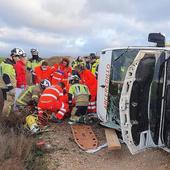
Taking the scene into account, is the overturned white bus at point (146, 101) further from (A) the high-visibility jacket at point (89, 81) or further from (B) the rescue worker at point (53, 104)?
(A) the high-visibility jacket at point (89, 81)

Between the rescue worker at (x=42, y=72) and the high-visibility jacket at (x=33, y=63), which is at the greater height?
the high-visibility jacket at (x=33, y=63)

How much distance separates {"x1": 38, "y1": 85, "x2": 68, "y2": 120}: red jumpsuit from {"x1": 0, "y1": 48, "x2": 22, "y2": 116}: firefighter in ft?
3.52

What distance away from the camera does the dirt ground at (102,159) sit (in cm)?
727

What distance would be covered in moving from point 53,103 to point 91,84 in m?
1.41

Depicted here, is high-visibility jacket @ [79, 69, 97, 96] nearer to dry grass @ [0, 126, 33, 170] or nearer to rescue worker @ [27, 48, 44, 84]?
dry grass @ [0, 126, 33, 170]

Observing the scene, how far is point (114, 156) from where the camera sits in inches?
303

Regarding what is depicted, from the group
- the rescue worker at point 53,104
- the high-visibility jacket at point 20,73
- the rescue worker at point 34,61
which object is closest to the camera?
the rescue worker at point 53,104

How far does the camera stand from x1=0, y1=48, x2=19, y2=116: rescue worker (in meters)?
10.3

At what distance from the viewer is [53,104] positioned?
9.41m

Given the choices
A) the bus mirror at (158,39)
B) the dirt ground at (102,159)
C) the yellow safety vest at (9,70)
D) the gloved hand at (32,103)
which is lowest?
the dirt ground at (102,159)

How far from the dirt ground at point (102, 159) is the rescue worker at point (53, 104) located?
127cm

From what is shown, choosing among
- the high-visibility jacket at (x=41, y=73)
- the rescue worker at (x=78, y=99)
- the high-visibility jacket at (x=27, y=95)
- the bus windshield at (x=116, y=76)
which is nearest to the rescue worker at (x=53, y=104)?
the rescue worker at (x=78, y=99)

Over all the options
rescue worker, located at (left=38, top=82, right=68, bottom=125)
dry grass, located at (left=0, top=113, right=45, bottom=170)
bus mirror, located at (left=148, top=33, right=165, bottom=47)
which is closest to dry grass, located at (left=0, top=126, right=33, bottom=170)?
dry grass, located at (left=0, top=113, right=45, bottom=170)

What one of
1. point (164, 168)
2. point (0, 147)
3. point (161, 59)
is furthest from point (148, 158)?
point (0, 147)
